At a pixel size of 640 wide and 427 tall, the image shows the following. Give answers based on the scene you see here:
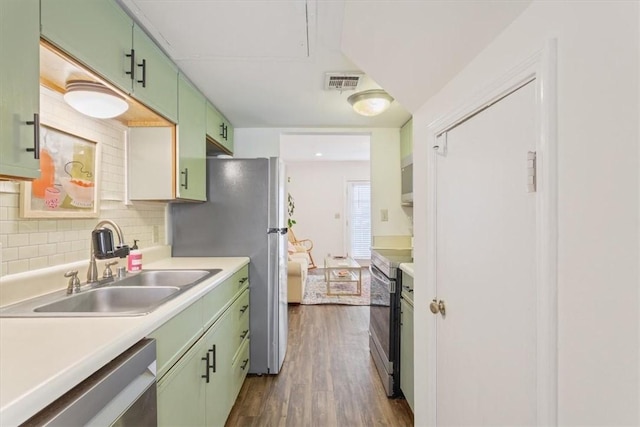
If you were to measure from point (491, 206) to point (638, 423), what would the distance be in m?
0.62

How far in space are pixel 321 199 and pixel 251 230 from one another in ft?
15.2

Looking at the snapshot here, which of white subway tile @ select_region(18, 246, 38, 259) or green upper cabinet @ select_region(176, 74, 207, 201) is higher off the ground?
green upper cabinet @ select_region(176, 74, 207, 201)

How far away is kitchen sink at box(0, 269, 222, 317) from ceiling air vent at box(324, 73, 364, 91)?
4.51ft

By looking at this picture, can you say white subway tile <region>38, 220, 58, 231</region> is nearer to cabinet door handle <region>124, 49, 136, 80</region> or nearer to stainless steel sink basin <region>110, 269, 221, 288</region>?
stainless steel sink basin <region>110, 269, 221, 288</region>

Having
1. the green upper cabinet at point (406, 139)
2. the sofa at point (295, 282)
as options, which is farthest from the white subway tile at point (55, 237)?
the sofa at point (295, 282)

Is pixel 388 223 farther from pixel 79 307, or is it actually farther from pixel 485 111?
pixel 79 307

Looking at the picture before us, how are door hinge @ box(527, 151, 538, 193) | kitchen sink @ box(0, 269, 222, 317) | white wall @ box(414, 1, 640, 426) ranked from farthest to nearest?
1. kitchen sink @ box(0, 269, 222, 317)
2. door hinge @ box(527, 151, 538, 193)
3. white wall @ box(414, 1, 640, 426)

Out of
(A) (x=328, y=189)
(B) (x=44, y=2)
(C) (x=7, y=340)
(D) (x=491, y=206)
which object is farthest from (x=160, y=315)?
(A) (x=328, y=189)

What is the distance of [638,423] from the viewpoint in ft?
1.83

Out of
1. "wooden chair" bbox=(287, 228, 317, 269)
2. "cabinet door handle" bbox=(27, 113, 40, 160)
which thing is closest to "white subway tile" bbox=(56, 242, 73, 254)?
"cabinet door handle" bbox=(27, 113, 40, 160)

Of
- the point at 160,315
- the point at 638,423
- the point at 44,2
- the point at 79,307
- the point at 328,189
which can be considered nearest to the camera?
the point at 638,423

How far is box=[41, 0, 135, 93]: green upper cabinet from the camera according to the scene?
3.36ft

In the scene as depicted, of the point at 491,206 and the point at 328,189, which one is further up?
the point at 328,189

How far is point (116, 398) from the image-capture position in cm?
86
